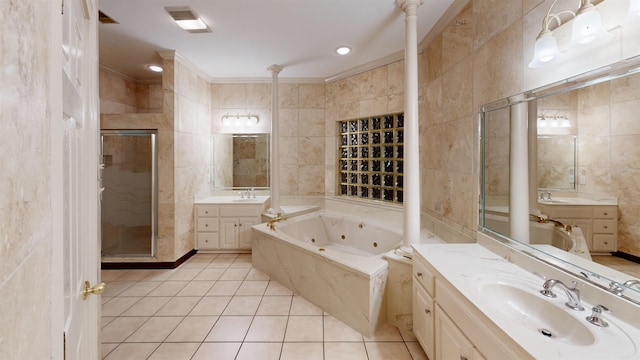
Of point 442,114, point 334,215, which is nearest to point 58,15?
point 442,114

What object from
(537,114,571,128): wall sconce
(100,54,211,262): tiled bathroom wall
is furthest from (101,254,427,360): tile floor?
(537,114,571,128): wall sconce

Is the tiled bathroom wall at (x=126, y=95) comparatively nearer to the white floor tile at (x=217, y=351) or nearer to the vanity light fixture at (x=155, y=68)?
the vanity light fixture at (x=155, y=68)

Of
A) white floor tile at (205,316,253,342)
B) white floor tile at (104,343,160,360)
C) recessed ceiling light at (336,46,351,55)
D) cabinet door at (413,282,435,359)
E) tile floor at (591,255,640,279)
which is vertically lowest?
white floor tile at (104,343,160,360)

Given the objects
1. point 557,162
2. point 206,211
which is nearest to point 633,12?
point 557,162

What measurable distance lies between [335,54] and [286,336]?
10.5ft

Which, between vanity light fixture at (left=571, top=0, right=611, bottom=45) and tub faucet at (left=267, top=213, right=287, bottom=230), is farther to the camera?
tub faucet at (left=267, top=213, right=287, bottom=230)

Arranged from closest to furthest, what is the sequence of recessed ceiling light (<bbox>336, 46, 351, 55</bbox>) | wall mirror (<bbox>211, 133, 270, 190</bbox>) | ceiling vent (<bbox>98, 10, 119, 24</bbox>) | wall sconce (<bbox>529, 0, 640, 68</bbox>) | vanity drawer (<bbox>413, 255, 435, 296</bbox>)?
wall sconce (<bbox>529, 0, 640, 68</bbox>) → vanity drawer (<bbox>413, 255, 435, 296</bbox>) → ceiling vent (<bbox>98, 10, 119, 24</bbox>) → recessed ceiling light (<bbox>336, 46, 351, 55</bbox>) → wall mirror (<bbox>211, 133, 270, 190</bbox>)

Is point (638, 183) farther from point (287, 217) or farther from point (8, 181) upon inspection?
point (287, 217)

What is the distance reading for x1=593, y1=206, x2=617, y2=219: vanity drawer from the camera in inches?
43.6

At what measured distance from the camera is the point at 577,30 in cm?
115

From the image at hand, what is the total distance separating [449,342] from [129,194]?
3.80m

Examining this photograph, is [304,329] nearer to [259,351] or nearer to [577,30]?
[259,351]

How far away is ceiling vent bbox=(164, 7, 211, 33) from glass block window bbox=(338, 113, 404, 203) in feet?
7.50

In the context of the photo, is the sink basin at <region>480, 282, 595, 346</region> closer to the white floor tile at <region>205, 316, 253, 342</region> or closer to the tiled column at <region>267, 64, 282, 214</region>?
the white floor tile at <region>205, 316, 253, 342</region>
